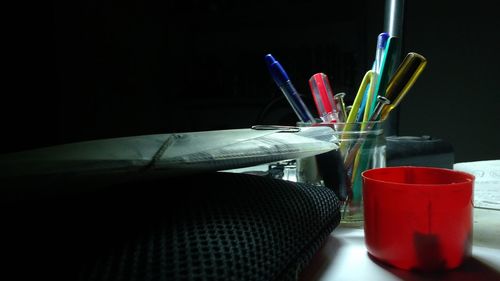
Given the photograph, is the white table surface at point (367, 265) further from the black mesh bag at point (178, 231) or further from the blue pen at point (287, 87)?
the blue pen at point (287, 87)

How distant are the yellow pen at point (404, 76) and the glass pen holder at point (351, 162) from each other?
3 centimetres

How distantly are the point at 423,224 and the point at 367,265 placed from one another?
5cm

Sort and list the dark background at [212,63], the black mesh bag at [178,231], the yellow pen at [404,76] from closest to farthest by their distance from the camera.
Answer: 1. the black mesh bag at [178,231]
2. the yellow pen at [404,76]
3. the dark background at [212,63]

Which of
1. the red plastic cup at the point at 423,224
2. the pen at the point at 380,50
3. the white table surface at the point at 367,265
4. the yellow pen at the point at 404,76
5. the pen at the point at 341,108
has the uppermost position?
the pen at the point at 380,50

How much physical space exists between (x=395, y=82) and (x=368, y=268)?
0.16 metres

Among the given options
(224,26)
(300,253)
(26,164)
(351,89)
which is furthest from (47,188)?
(224,26)

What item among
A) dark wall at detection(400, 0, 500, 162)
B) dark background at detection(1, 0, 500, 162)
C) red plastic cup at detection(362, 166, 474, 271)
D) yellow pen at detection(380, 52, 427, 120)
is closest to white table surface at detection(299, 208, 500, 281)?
red plastic cup at detection(362, 166, 474, 271)

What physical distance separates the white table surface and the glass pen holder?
0.05 metres

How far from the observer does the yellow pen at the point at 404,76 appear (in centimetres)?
31

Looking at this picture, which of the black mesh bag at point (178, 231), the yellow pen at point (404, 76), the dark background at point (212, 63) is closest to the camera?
the black mesh bag at point (178, 231)

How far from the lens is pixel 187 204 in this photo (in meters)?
0.21

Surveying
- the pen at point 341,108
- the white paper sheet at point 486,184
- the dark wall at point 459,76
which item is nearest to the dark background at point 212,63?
the dark wall at point 459,76

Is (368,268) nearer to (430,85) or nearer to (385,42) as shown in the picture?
(385,42)

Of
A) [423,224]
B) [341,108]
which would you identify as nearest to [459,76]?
[341,108]
